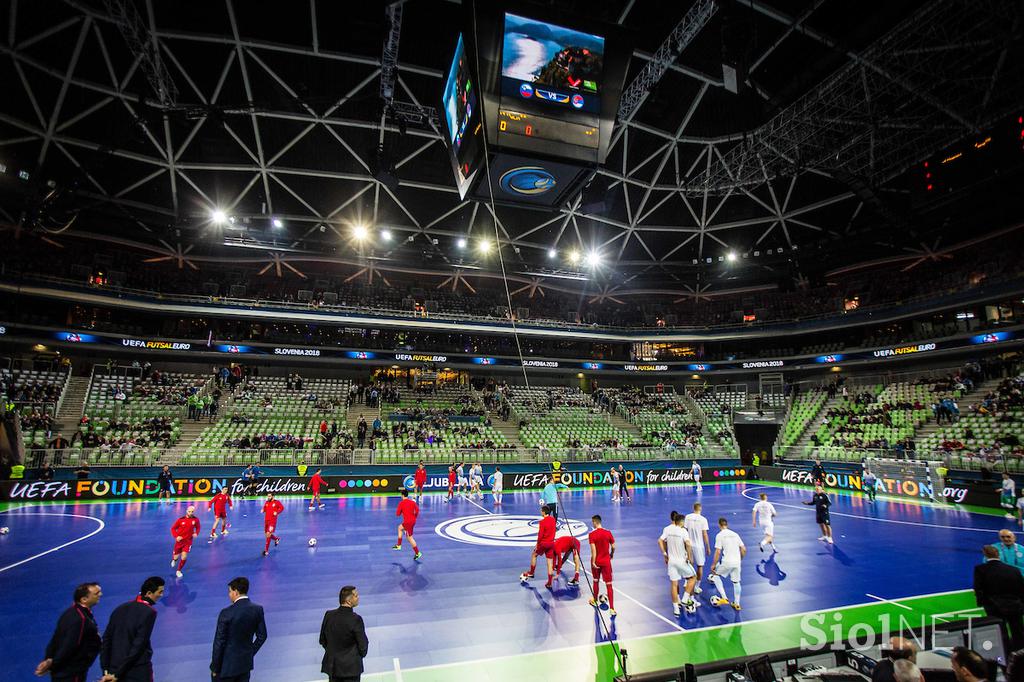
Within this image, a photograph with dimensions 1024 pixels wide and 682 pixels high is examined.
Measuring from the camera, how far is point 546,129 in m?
9.38

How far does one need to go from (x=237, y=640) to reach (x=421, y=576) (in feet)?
21.8

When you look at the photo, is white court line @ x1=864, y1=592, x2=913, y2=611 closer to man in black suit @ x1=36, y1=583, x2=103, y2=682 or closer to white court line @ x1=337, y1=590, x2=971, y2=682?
white court line @ x1=337, y1=590, x2=971, y2=682

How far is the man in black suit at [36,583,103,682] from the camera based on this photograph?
15.9 ft

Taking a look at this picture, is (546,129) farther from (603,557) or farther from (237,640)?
(237,640)

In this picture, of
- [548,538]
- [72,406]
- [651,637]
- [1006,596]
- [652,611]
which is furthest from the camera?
[72,406]

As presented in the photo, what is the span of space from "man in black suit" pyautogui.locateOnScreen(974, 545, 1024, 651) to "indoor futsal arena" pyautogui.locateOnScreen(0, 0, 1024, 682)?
52mm

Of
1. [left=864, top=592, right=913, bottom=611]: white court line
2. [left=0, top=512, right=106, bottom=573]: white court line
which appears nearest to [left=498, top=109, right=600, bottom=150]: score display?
[left=864, top=592, right=913, bottom=611]: white court line

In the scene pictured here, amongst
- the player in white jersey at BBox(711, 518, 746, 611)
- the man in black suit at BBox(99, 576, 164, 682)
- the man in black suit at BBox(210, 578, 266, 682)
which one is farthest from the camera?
the player in white jersey at BBox(711, 518, 746, 611)

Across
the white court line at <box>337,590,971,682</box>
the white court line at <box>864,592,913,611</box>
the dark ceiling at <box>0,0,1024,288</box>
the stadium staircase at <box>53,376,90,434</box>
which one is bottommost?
the white court line at <box>337,590,971,682</box>

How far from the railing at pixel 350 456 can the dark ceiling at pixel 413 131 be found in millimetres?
14249

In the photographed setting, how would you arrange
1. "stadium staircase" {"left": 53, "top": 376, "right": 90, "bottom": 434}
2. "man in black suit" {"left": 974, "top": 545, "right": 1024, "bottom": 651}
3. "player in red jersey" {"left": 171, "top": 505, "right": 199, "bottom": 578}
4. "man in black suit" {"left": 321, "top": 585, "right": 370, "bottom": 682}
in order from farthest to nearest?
"stadium staircase" {"left": 53, "top": 376, "right": 90, "bottom": 434}
"player in red jersey" {"left": 171, "top": 505, "right": 199, "bottom": 578}
"man in black suit" {"left": 974, "top": 545, "right": 1024, "bottom": 651}
"man in black suit" {"left": 321, "top": 585, "right": 370, "bottom": 682}

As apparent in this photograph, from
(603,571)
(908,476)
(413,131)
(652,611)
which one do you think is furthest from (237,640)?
(908,476)


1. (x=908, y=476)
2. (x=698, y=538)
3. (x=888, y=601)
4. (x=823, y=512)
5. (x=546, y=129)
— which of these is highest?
(x=546, y=129)

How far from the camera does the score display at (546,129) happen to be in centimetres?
912
